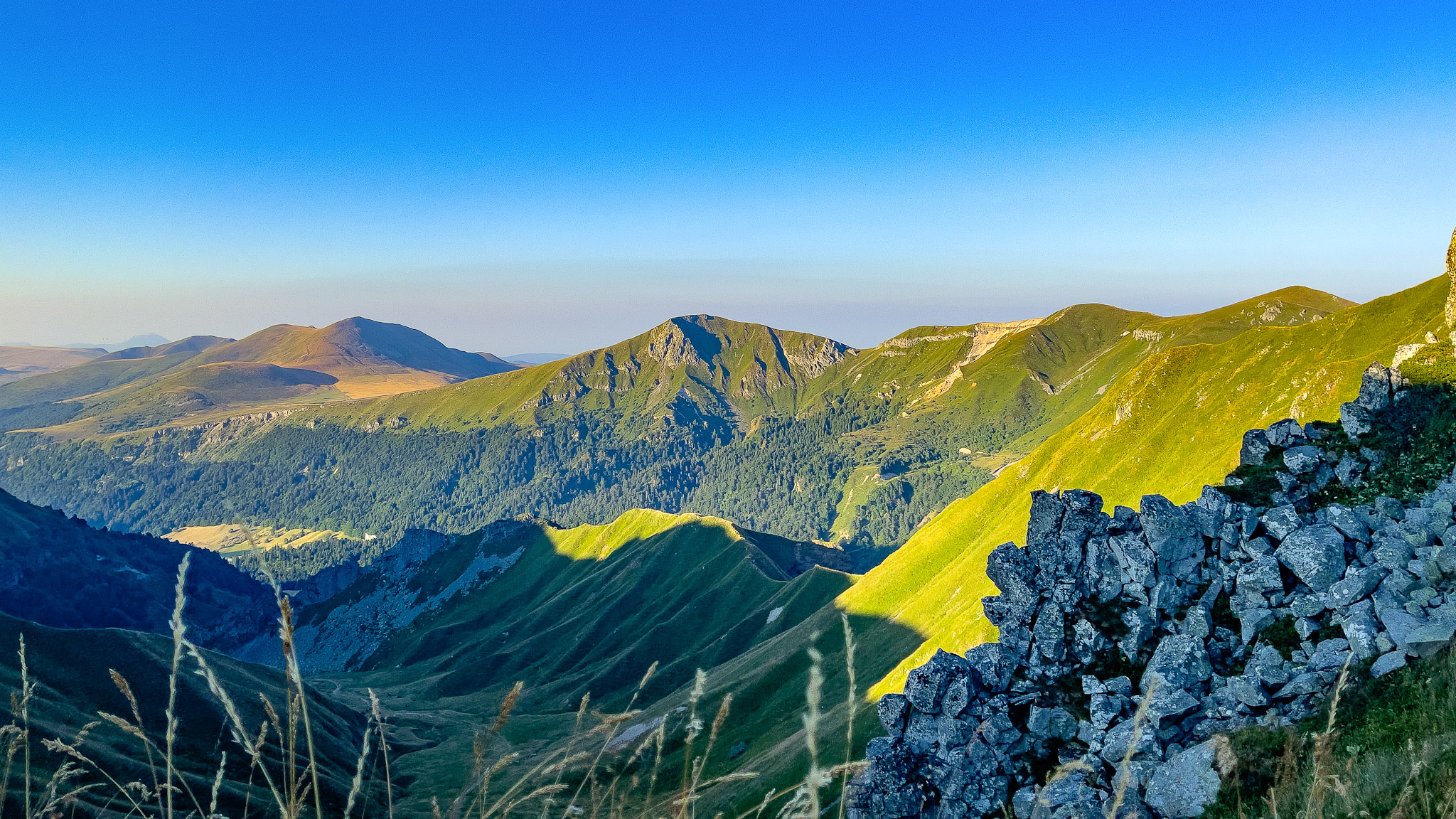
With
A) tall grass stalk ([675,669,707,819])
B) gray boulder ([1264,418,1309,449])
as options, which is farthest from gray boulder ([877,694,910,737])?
tall grass stalk ([675,669,707,819])

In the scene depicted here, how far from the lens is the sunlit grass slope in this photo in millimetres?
101875

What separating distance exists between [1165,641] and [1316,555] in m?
6.33

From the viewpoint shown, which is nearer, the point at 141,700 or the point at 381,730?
the point at 381,730

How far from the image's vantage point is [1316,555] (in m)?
28.6

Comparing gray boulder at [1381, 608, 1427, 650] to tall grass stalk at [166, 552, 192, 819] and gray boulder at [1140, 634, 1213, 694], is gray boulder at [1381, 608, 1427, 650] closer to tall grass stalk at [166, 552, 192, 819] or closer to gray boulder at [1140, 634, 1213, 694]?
gray boulder at [1140, 634, 1213, 694]

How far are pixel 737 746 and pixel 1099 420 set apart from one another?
89.9m

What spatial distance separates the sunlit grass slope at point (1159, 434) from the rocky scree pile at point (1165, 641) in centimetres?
5782

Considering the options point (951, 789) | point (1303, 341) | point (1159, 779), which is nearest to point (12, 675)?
point (951, 789)

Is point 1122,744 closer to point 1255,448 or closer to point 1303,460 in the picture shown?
point 1303,460

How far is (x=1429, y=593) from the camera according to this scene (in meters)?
24.6

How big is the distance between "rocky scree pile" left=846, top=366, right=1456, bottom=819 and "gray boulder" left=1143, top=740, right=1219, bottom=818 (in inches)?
1.8

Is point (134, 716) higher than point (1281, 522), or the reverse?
point (134, 716)

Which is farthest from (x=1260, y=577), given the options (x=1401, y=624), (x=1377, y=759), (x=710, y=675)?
(x=710, y=675)

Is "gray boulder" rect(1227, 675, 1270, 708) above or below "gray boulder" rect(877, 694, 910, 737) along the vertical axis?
above
